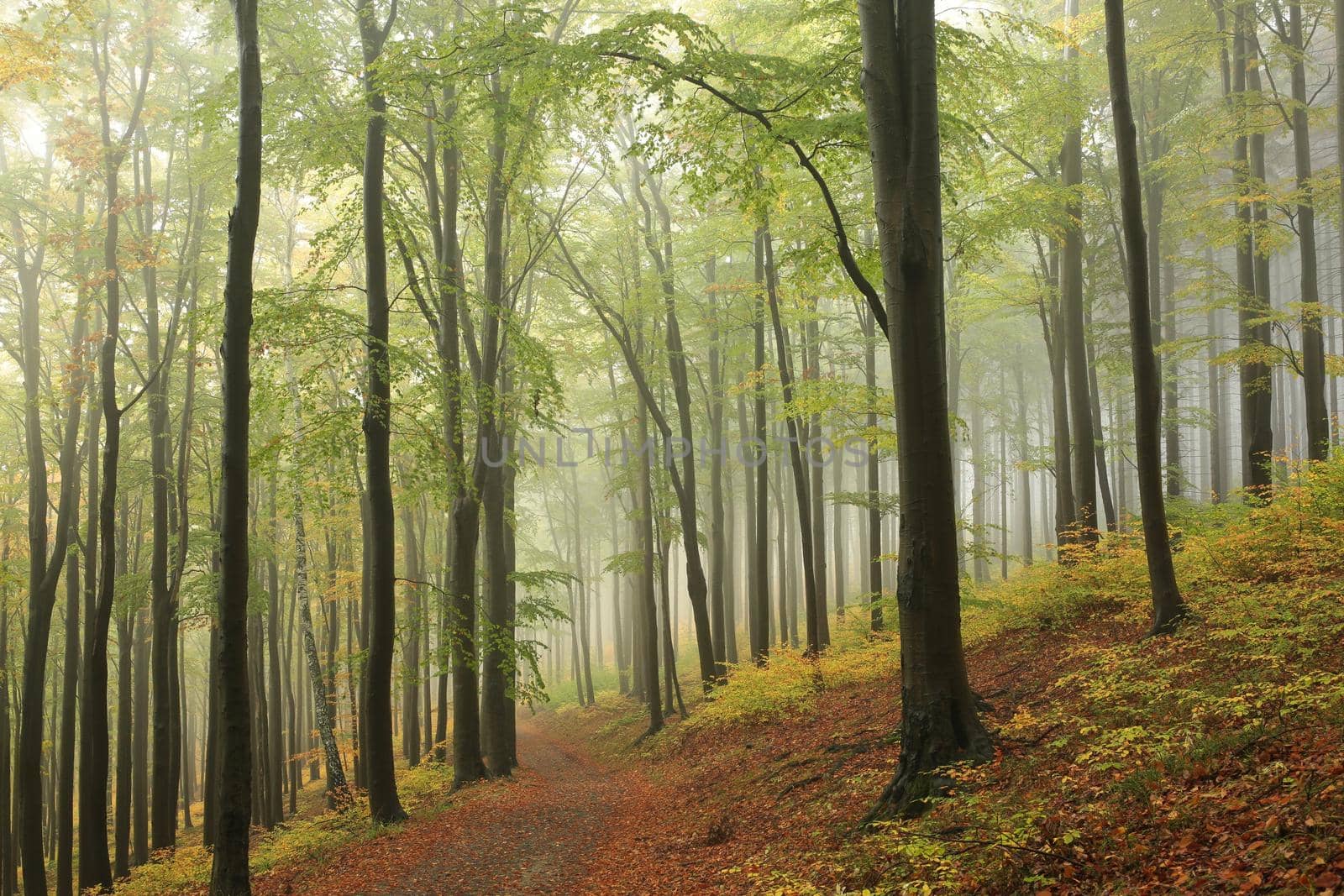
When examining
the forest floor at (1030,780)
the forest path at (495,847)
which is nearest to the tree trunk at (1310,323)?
the forest floor at (1030,780)

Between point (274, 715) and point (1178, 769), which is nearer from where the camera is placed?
point (1178, 769)

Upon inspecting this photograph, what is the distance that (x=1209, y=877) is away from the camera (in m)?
3.73

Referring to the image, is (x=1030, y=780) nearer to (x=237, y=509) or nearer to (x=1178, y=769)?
(x=1178, y=769)

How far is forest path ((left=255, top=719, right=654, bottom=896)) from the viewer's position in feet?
26.1

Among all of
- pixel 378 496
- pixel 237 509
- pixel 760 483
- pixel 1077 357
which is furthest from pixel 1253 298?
Result: pixel 237 509

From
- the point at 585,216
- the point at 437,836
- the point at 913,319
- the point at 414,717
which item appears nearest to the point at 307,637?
the point at 414,717

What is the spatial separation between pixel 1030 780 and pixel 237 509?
7.10 meters

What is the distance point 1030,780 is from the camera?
5801 millimetres

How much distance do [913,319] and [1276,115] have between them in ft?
40.1

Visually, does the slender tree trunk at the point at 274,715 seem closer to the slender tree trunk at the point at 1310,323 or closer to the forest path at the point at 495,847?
the forest path at the point at 495,847

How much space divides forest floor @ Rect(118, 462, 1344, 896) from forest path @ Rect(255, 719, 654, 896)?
0.05m

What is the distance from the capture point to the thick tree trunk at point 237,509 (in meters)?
7.41

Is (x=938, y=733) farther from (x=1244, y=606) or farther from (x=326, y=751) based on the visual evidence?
(x=326, y=751)

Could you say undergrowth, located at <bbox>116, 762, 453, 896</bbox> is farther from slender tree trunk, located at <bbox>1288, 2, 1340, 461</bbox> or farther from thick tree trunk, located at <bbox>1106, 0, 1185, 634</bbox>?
slender tree trunk, located at <bbox>1288, 2, 1340, 461</bbox>
